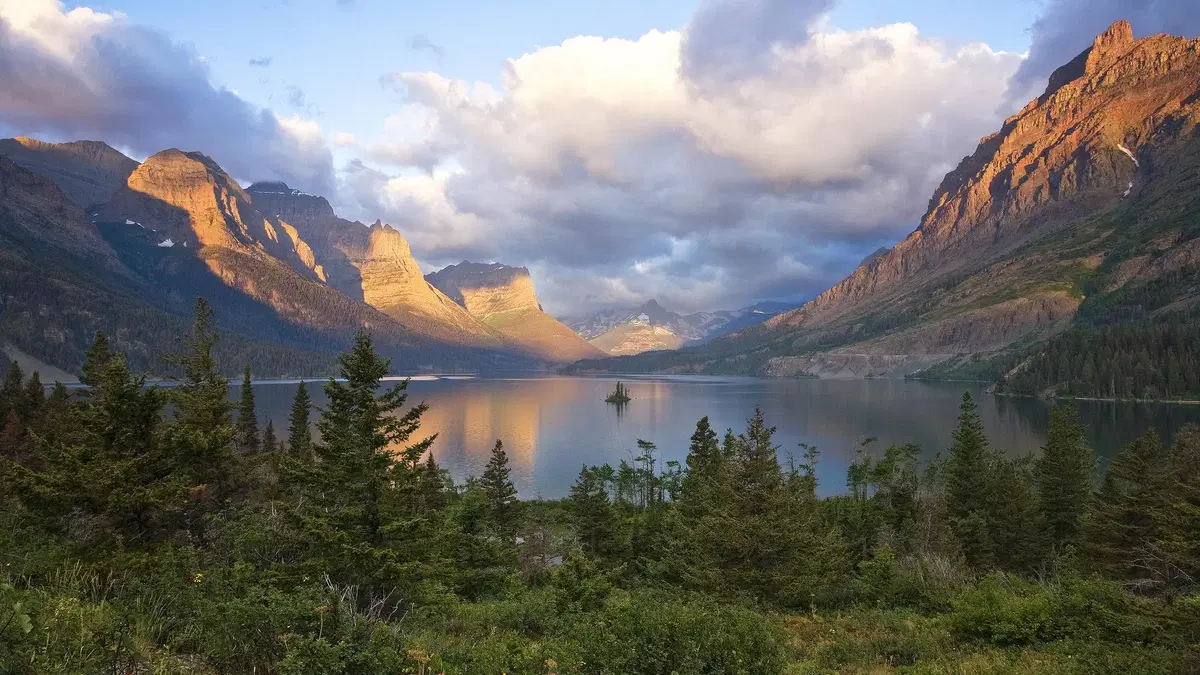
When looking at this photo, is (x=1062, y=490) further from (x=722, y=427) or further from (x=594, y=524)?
(x=722, y=427)

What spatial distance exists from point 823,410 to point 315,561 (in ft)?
565

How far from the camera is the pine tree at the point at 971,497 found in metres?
38.5

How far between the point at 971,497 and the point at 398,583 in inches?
1690

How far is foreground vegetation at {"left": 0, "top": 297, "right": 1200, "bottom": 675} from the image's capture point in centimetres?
810

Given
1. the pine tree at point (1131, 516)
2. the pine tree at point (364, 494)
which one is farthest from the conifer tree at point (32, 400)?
the pine tree at point (1131, 516)

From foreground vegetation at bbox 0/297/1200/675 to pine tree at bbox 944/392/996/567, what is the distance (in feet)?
16.8

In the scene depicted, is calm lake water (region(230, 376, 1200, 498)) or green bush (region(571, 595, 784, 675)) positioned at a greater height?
green bush (region(571, 595, 784, 675))

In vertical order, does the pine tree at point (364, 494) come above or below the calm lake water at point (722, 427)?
above

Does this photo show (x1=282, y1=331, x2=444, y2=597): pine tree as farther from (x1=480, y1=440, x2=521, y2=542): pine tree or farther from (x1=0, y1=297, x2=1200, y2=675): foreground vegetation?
(x1=480, y1=440, x2=521, y2=542): pine tree

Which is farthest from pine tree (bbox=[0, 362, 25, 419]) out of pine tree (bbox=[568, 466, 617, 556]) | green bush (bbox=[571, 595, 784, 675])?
green bush (bbox=[571, 595, 784, 675])

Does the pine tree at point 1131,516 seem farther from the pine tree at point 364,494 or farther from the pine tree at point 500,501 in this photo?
the pine tree at point 500,501

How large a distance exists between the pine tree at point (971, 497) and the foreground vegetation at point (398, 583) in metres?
5.13

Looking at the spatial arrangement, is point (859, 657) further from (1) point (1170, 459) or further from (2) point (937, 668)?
(1) point (1170, 459)

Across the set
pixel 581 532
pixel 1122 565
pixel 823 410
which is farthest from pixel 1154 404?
pixel 581 532
